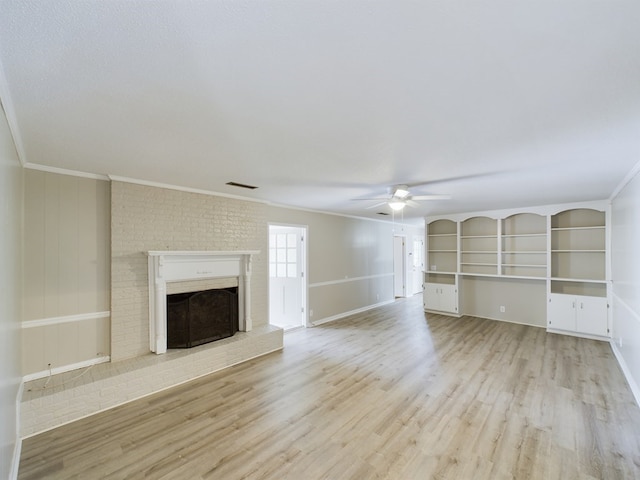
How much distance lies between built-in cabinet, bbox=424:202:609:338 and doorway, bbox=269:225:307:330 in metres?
3.30

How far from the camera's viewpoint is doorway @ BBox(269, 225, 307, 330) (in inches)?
232

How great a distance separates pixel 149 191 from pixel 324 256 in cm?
355

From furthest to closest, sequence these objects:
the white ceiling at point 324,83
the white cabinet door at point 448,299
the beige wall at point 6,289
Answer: the white cabinet door at point 448,299 → the beige wall at point 6,289 → the white ceiling at point 324,83

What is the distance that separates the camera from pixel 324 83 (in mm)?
1510

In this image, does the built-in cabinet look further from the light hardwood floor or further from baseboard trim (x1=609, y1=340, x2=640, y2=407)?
the light hardwood floor

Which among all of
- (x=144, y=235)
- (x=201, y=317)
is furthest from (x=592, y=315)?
(x=144, y=235)

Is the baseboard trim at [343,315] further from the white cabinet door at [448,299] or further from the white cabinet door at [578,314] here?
the white cabinet door at [578,314]

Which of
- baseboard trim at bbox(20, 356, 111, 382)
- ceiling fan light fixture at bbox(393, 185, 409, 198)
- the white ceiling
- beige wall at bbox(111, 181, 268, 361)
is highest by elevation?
the white ceiling

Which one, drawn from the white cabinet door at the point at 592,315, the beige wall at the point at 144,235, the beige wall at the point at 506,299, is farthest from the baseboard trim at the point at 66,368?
the white cabinet door at the point at 592,315

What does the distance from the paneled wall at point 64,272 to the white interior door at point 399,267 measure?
7.24 metres

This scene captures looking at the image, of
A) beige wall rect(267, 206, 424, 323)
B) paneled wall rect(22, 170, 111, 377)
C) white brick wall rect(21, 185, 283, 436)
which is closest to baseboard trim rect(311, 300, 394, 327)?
beige wall rect(267, 206, 424, 323)

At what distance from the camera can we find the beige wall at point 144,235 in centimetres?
346

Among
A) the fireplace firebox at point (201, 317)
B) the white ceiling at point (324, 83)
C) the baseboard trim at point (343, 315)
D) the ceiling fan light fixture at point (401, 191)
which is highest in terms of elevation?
the white ceiling at point (324, 83)

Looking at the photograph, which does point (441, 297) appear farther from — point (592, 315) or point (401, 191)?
point (401, 191)
